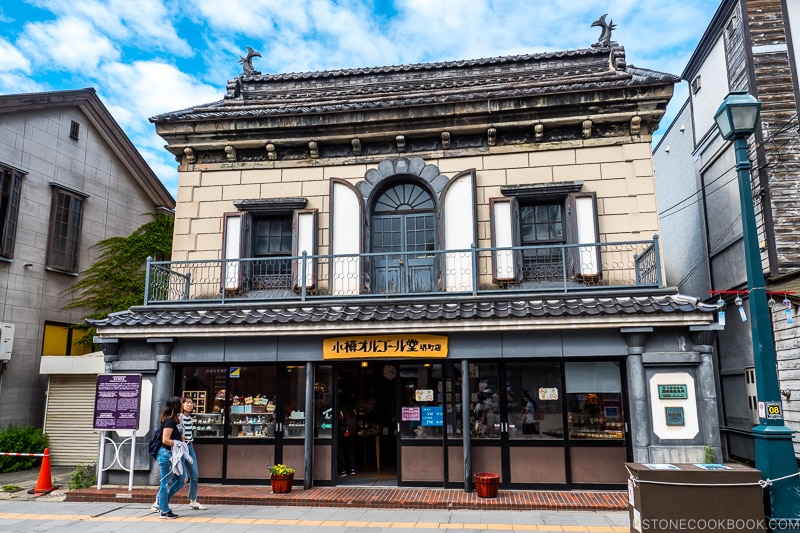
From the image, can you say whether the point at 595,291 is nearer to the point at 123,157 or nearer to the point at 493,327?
the point at 493,327

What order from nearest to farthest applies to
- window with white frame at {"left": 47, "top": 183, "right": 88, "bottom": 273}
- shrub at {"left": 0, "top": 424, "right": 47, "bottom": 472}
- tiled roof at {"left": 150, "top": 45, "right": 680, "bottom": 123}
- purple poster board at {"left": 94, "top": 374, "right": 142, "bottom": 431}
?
purple poster board at {"left": 94, "top": 374, "right": 142, "bottom": 431}, tiled roof at {"left": 150, "top": 45, "right": 680, "bottom": 123}, shrub at {"left": 0, "top": 424, "right": 47, "bottom": 472}, window with white frame at {"left": 47, "top": 183, "right": 88, "bottom": 273}

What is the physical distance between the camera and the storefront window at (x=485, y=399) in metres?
11.4

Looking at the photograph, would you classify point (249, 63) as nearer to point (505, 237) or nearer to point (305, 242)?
point (305, 242)

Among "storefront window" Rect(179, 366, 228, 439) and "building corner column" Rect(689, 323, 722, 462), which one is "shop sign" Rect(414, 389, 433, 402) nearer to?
"storefront window" Rect(179, 366, 228, 439)

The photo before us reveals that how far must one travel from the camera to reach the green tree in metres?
18.4

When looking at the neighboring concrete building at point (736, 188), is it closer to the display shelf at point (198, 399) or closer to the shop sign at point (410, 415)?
the shop sign at point (410, 415)

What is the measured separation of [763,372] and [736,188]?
10293 millimetres

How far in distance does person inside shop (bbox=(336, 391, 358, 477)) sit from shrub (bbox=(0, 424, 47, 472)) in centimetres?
858

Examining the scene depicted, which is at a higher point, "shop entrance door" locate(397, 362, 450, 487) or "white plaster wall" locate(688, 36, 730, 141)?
"white plaster wall" locate(688, 36, 730, 141)

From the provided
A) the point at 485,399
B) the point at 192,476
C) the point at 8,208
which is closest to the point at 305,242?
the point at 485,399

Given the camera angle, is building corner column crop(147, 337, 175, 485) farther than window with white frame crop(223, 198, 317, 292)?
No

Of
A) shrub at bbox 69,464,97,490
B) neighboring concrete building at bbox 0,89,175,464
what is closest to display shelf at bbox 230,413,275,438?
shrub at bbox 69,464,97,490

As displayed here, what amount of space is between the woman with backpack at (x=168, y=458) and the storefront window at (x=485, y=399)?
556 cm

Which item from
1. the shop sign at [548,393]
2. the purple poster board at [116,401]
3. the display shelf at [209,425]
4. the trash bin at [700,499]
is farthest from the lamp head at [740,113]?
the purple poster board at [116,401]
